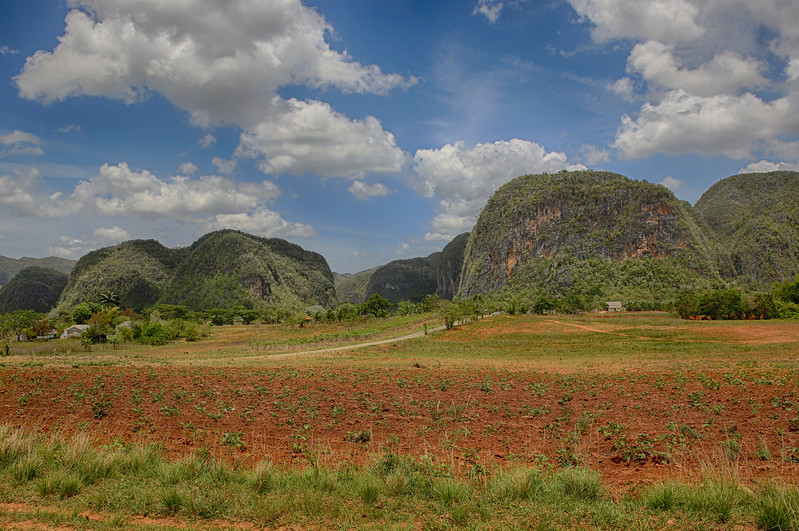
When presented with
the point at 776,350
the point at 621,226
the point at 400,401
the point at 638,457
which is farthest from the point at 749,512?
the point at 621,226

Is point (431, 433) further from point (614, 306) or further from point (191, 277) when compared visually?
point (191, 277)

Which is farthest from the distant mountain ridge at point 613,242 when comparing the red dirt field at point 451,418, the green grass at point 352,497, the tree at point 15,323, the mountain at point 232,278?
the tree at point 15,323

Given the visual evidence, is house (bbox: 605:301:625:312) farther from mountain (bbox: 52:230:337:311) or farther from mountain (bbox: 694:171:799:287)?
mountain (bbox: 52:230:337:311)

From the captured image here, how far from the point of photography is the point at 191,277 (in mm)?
148625

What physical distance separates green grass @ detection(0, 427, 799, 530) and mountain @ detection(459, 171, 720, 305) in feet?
319

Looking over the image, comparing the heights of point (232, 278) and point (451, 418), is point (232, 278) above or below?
above

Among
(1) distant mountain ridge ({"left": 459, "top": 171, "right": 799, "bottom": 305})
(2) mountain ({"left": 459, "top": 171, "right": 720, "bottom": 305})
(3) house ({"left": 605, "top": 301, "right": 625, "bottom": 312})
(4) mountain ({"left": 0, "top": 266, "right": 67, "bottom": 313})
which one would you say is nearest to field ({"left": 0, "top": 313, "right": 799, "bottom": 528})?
(3) house ({"left": 605, "top": 301, "right": 625, "bottom": 312})

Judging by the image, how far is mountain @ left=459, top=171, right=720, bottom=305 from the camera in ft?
344

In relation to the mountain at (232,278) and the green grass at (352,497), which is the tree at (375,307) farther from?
the green grass at (352,497)

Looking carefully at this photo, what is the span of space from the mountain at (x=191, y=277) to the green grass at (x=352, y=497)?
13187 cm

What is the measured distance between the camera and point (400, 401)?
12000mm

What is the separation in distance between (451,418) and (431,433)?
4.10 feet

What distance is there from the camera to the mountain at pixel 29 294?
162 metres

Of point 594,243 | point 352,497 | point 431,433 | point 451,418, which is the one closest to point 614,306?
point 594,243
